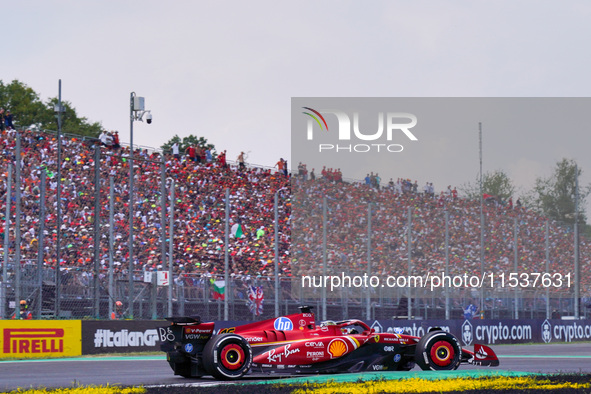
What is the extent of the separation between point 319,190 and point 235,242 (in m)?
4.08

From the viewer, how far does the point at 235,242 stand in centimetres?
3491

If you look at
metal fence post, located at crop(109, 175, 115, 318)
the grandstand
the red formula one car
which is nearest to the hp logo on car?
the red formula one car

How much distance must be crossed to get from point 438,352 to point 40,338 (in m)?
10.3

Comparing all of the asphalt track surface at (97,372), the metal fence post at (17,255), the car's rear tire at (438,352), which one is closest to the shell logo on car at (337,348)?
the asphalt track surface at (97,372)

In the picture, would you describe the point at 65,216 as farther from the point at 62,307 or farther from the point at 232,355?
the point at 232,355

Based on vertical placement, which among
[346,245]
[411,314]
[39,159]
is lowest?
[411,314]

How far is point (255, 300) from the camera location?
26250mm

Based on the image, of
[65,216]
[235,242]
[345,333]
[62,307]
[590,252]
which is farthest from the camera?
[590,252]

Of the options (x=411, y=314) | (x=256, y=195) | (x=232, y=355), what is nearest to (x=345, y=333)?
(x=232, y=355)

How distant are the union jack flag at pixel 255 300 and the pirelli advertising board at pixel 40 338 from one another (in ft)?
18.6

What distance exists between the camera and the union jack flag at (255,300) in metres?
26.1

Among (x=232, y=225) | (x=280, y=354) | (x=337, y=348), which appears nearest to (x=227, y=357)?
(x=280, y=354)

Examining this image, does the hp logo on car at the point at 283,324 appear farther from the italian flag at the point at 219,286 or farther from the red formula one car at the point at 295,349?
the italian flag at the point at 219,286

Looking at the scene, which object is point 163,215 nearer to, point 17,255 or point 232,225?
point 17,255
